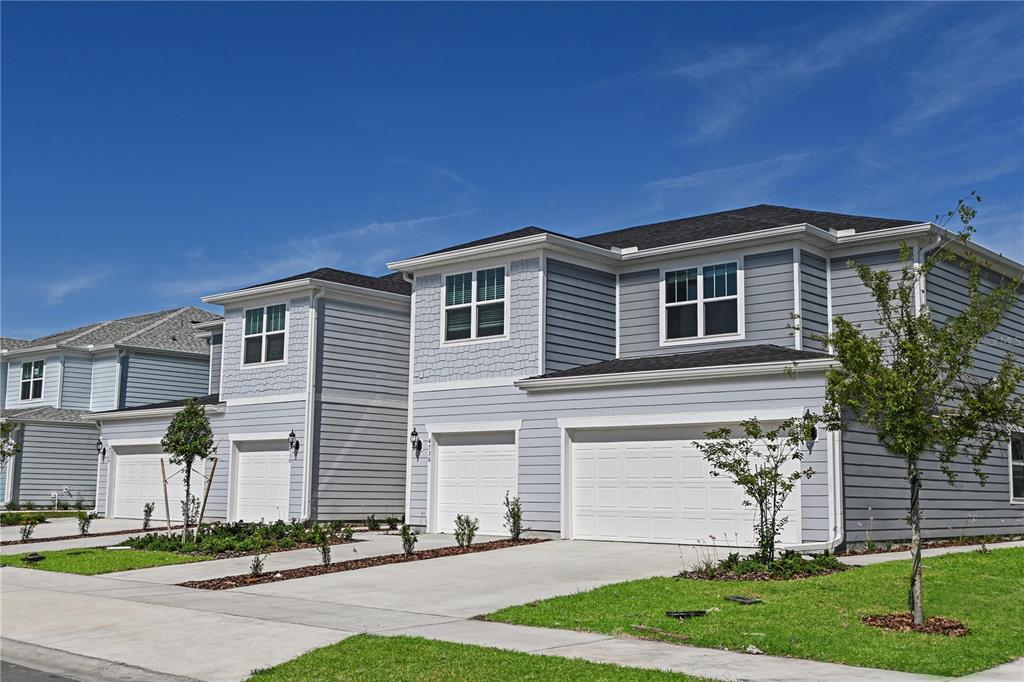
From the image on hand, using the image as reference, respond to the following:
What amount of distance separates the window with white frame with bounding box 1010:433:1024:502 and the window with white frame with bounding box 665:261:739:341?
6905 millimetres

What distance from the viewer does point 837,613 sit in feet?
34.9

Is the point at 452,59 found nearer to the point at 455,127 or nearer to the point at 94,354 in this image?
the point at 455,127

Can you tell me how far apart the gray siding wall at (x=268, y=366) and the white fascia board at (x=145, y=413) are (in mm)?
429

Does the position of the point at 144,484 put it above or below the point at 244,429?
below

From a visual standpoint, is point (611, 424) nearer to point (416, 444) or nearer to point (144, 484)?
point (416, 444)

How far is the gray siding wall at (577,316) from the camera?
835 inches

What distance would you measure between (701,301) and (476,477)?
241 inches

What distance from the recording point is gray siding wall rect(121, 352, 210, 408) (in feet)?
124

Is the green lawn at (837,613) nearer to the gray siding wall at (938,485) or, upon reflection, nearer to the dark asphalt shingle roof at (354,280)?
the gray siding wall at (938,485)

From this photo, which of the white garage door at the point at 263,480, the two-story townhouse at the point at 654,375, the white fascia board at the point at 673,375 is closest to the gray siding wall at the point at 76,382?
the white garage door at the point at 263,480

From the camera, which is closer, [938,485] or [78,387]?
[938,485]

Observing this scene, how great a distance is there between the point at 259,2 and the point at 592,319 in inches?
372

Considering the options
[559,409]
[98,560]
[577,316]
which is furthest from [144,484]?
[559,409]

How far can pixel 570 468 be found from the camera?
65.0 feet
